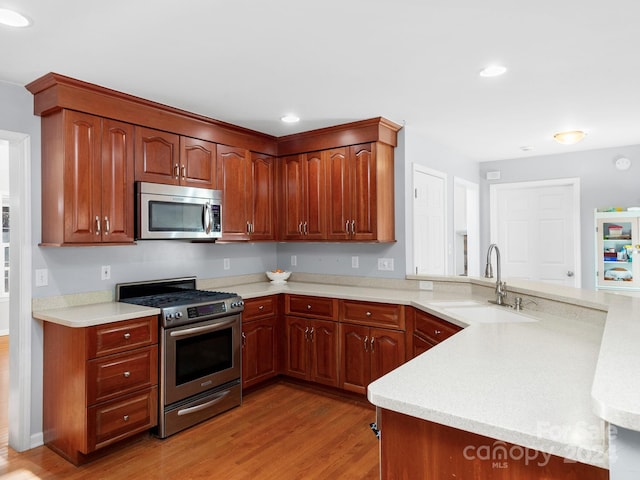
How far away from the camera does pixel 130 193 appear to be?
9.83 feet

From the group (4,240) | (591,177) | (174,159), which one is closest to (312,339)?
(174,159)

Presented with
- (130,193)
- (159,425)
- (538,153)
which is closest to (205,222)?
(130,193)

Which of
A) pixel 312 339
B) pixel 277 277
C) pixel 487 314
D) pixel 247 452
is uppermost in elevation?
pixel 277 277

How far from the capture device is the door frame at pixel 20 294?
269 centimetres

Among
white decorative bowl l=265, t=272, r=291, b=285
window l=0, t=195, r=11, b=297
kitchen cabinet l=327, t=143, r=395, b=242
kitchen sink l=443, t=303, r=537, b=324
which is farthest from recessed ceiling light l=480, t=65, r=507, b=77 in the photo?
window l=0, t=195, r=11, b=297

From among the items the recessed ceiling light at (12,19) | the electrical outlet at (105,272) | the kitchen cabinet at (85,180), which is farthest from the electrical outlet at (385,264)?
the recessed ceiling light at (12,19)

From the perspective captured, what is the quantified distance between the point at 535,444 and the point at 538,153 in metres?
4.80

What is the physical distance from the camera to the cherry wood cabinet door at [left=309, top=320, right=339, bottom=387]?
11.7ft

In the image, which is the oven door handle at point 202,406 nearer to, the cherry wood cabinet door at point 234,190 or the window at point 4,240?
the cherry wood cabinet door at point 234,190

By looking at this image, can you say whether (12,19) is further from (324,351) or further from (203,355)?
(324,351)

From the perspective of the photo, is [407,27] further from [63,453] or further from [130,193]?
[63,453]

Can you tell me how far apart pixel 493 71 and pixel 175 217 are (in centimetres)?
239

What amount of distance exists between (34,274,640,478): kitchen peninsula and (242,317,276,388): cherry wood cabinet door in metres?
1.39

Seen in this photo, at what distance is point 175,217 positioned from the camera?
10.5 feet
